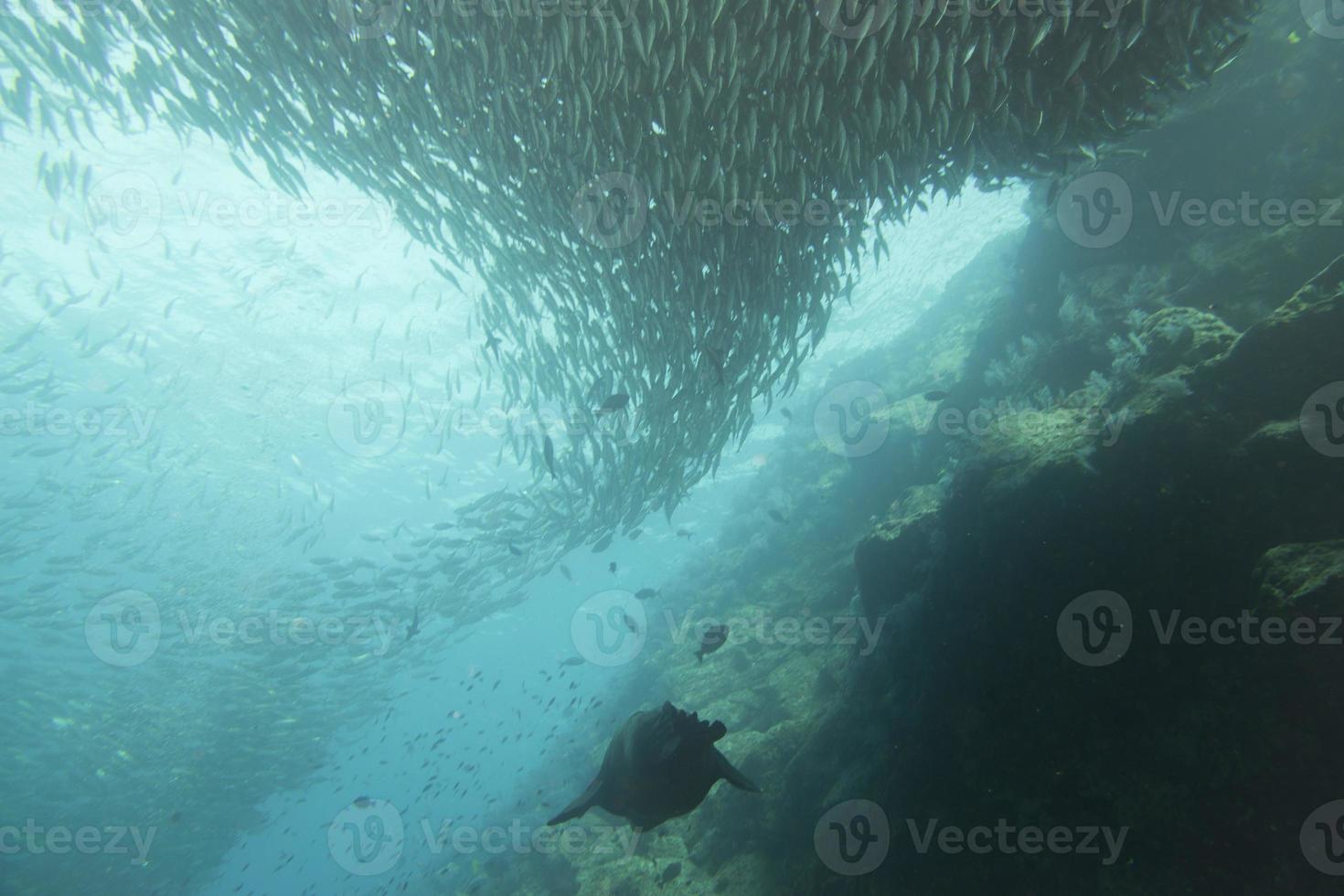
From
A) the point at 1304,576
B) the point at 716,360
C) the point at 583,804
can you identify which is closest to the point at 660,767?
the point at 583,804

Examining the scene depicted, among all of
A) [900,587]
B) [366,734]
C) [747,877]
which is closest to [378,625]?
[366,734]

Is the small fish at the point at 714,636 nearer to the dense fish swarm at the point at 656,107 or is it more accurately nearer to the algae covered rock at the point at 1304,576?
the dense fish swarm at the point at 656,107

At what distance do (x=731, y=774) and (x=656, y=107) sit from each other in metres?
7.59

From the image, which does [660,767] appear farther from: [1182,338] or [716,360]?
[1182,338]

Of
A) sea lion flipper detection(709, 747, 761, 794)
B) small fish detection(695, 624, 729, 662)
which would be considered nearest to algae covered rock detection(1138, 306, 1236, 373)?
small fish detection(695, 624, 729, 662)

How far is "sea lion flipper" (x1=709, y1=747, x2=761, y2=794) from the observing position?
15.9 feet

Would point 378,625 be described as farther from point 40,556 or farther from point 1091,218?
point 1091,218

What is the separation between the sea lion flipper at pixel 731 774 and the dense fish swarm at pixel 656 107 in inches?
243

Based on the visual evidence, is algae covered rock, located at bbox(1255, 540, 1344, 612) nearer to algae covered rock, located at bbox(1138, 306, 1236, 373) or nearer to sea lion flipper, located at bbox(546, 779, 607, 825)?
algae covered rock, located at bbox(1138, 306, 1236, 373)

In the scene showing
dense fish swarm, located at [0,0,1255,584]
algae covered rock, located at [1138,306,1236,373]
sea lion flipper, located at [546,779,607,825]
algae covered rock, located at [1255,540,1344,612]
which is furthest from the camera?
algae covered rock, located at [1138,306,1236,373]

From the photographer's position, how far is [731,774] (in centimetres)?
507

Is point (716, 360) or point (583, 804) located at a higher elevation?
point (716, 360)

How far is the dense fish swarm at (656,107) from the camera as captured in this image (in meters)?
5.64

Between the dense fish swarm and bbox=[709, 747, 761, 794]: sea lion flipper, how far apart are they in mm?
6179
